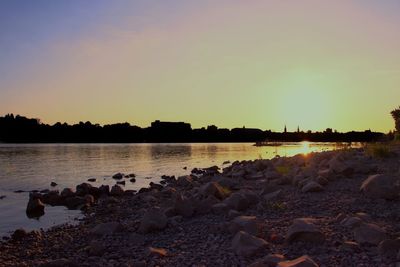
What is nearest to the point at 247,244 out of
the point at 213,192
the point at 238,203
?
the point at 238,203

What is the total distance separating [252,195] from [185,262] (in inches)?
202

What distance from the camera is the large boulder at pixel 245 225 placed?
10.0 metres

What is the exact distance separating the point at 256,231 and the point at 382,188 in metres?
4.23

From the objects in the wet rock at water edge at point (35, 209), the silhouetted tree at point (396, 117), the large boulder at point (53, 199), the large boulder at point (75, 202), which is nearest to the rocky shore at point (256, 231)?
the wet rock at water edge at point (35, 209)

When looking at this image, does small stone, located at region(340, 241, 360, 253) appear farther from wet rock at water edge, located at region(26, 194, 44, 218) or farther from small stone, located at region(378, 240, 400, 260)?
wet rock at water edge, located at region(26, 194, 44, 218)

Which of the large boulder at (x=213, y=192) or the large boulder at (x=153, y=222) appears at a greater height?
the large boulder at (x=213, y=192)

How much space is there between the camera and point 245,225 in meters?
10.2

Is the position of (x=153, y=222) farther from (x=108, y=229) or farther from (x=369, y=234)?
(x=369, y=234)

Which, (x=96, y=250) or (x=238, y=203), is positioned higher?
Result: (x=238, y=203)

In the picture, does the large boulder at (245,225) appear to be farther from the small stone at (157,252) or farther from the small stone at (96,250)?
the small stone at (96,250)

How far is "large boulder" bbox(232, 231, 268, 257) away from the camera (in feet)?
28.7

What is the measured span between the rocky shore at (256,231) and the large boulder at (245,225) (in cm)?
2

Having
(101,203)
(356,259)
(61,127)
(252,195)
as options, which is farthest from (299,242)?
(61,127)

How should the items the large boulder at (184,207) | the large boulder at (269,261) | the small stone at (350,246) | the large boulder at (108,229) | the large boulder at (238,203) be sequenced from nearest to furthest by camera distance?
the large boulder at (269,261), the small stone at (350,246), the large boulder at (108,229), the large boulder at (238,203), the large boulder at (184,207)
